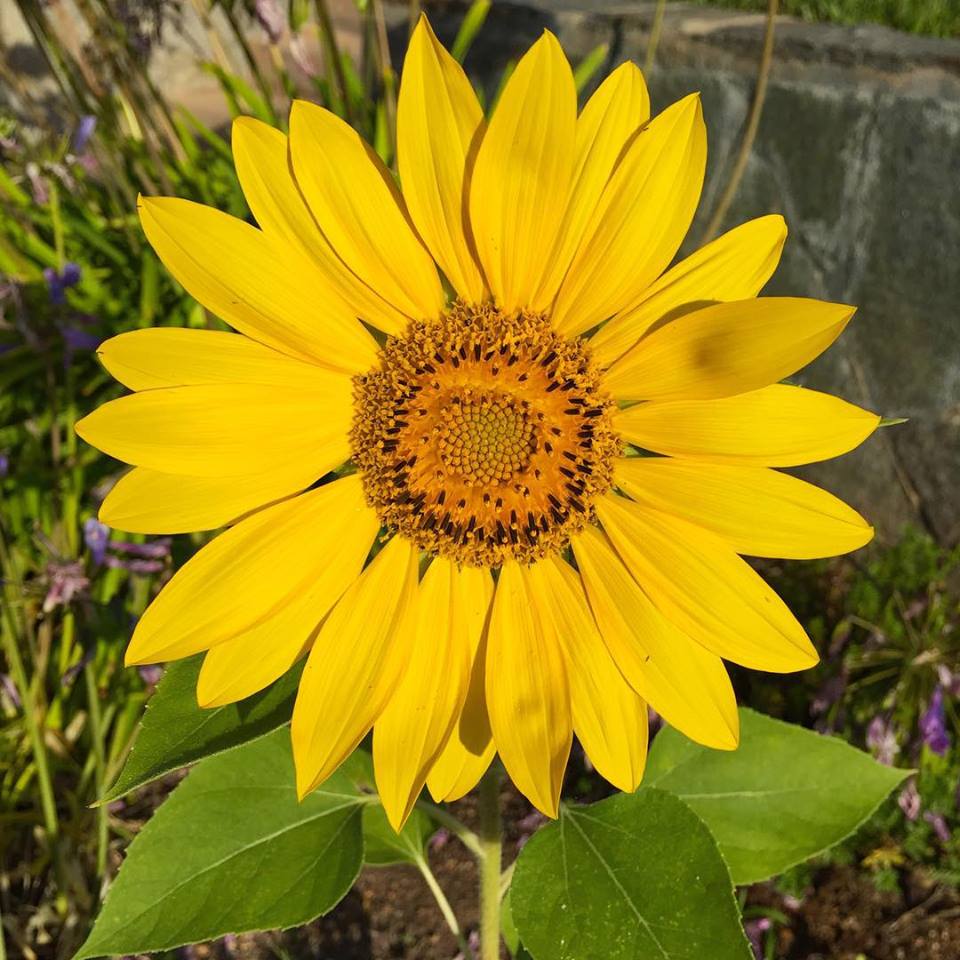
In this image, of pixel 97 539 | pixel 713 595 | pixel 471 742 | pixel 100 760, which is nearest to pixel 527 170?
pixel 713 595

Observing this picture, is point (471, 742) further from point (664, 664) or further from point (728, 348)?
point (728, 348)

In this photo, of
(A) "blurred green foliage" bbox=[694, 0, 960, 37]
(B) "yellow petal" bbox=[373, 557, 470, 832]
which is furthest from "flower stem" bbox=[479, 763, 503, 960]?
(A) "blurred green foliage" bbox=[694, 0, 960, 37]

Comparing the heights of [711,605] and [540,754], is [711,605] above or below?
above

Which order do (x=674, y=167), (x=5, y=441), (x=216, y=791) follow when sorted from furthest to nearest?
(x=5, y=441)
(x=216, y=791)
(x=674, y=167)

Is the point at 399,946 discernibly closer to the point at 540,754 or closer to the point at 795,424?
the point at 540,754

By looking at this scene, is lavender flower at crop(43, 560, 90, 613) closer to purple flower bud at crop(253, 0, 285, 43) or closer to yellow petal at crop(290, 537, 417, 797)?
yellow petal at crop(290, 537, 417, 797)

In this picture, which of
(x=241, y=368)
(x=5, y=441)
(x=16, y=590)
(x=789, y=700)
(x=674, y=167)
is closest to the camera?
(x=674, y=167)

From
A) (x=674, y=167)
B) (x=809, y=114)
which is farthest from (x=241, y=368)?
(x=809, y=114)
